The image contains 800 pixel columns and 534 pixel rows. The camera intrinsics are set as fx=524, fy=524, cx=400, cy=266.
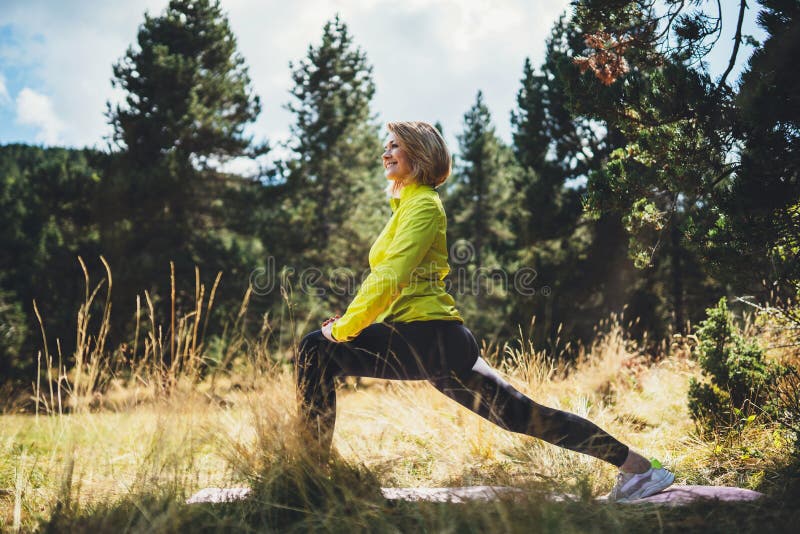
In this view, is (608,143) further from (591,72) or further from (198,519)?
(198,519)

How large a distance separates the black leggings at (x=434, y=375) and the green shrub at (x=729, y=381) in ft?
5.88

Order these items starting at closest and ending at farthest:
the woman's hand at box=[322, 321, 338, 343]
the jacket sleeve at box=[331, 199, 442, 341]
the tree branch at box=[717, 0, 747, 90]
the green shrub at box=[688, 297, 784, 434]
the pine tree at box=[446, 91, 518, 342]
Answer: the jacket sleeve at box=[331, 199, 442, 341]
the woman's hand at box=[322, 321, 338, 343]
the tree branch at box=[717, 0, 747, 90]
the green shrub at box=[688, 297, 784, 434]
the pine tree at box=[446, 91, 518, 342]

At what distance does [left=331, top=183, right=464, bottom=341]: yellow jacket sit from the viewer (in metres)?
2.08

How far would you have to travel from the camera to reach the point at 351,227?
706 inches

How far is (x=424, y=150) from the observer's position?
2.39 m

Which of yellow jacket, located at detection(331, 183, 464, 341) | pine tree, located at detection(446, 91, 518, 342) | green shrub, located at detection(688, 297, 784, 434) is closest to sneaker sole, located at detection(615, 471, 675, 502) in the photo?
yellow jacket, located at detection(331, 183, 464, 341)

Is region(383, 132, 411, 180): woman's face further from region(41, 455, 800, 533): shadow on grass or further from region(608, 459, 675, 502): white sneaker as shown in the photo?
region(608, 459, 675, 502): white sneaker

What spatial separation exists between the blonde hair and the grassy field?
4.04 ft

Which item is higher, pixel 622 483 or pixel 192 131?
pixel 192 131

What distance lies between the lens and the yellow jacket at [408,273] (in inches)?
81.7

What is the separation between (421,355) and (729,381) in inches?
100

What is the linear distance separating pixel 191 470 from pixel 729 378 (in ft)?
11.0

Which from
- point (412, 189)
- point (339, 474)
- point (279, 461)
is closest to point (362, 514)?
point (339, 474)

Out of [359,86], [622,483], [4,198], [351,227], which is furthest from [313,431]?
[4,198]
